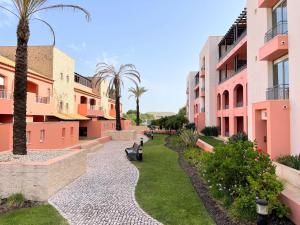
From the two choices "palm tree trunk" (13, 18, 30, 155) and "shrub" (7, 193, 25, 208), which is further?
"palm tree trunk" (13, 18, 30, 155)

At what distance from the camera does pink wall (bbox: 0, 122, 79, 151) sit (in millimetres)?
15812

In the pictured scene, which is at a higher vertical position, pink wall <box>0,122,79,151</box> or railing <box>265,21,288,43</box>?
railing <box>265,21,288,43</box>

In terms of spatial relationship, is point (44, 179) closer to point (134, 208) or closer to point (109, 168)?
point (134, 208)

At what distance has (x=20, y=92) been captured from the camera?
12203 millimetres

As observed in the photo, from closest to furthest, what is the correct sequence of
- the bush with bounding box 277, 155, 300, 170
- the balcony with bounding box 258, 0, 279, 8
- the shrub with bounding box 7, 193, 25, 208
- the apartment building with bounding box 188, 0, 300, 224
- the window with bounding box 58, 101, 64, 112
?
1. the shrub with bounding box 7, 193, 25, 208
2. the bush with bounding box 277, 155, 300, 170
3. the apartment building with bounding box 188, 0, 300, 224
4. the balcony with bounding box 258, 0, 279, 8
5. the window with bounding box 58, 101, 64, 112

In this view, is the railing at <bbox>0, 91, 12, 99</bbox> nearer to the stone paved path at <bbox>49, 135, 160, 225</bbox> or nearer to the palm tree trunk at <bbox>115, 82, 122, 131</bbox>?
the stone paved path at <bbox>49, 135, 160, 225</bbox>

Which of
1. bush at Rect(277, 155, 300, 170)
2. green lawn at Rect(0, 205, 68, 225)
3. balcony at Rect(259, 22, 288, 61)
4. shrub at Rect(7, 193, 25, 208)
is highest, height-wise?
balcony at Rect(259, 22, 288, 61)

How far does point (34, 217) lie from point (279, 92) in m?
13.7

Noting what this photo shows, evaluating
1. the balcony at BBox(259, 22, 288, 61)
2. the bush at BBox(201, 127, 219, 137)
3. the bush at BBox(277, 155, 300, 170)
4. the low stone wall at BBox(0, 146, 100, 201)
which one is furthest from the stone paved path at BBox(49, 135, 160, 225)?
the bush at BBox(201, 127, 219, 137)

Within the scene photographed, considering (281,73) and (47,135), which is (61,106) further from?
(281,73)

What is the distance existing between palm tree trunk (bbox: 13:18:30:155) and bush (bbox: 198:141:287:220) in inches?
316

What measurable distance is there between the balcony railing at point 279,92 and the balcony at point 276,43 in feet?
5.95

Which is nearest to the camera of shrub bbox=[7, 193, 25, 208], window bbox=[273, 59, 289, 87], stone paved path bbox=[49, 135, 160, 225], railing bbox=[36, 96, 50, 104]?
stone paved path bbox=[49, 135, 160, 225]

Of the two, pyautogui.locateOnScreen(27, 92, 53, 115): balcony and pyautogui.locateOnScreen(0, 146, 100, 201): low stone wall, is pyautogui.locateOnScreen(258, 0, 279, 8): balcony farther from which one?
pyautogui.locateOnScreen(27, 92, 53, 115): balcony
